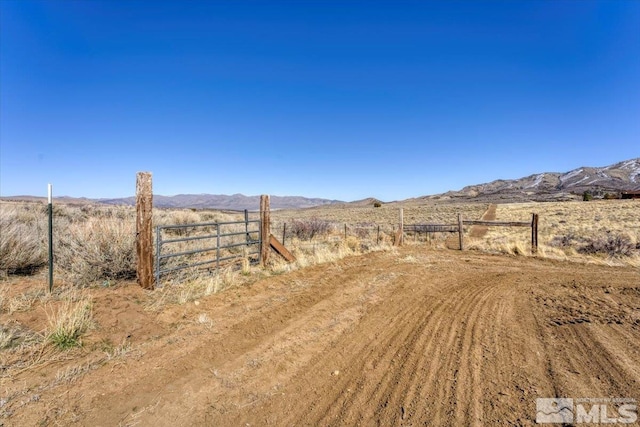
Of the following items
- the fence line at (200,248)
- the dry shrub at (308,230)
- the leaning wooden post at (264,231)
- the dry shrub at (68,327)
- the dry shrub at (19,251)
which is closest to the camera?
the dry shrub at (68,327)

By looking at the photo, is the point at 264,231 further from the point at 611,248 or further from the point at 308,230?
the point at 611,248

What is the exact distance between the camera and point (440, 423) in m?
3.07

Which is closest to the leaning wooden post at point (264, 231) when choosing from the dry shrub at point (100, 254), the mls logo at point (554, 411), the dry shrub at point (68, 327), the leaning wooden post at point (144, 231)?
the dry shrub at point (100, 254)

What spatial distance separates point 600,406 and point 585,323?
2765 mm

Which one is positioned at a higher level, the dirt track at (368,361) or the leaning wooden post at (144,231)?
the leaning wooden post at (144,231)

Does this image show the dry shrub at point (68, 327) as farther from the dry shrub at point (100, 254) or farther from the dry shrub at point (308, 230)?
the dry shrub at point (308, 230)

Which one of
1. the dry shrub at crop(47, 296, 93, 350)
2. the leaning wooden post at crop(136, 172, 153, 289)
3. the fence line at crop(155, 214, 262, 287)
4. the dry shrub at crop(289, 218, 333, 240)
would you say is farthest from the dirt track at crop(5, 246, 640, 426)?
the dry shrub at crop(289, 218, 333, 240)

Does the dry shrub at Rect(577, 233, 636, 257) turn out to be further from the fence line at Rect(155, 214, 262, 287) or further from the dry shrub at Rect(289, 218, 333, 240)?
the fence line at Rect(155, 214, 262, 287)

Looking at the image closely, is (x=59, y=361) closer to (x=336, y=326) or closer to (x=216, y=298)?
(x=216, y=298)

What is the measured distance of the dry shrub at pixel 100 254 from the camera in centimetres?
774

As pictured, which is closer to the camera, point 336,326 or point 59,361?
point 59,361

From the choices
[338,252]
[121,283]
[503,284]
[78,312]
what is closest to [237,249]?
[338,252]

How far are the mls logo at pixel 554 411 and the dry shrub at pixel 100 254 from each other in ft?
28.4
